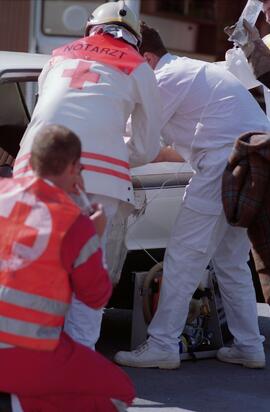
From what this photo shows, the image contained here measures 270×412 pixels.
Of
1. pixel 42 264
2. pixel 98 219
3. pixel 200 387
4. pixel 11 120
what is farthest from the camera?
pixel 11 120

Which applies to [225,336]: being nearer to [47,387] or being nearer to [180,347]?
[180,347]

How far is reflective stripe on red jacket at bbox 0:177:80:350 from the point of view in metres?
4.29

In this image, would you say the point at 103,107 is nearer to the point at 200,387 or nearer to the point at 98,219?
the point at 98,219

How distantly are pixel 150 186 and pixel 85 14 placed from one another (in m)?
6.05

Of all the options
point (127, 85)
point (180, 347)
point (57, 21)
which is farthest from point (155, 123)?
point (57, 21)

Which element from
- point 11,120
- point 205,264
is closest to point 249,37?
point 205,264

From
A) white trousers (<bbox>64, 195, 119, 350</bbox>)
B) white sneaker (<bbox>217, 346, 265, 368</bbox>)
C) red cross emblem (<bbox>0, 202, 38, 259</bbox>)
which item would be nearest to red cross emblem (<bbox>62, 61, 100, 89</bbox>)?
white trousers (<bbox>64, 195, 119, 350</bbox>)

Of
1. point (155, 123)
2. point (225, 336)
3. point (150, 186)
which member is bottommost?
Result: point (225, 336)

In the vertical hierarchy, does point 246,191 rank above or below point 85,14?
above

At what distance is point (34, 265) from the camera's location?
4305 mm

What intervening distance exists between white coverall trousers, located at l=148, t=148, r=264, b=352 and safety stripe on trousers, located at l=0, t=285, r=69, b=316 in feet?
6.15

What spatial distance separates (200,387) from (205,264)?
0.66 metres

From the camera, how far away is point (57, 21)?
12180mm

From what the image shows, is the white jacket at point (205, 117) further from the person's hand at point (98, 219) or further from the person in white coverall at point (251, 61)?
the person's hand at point (98, 219)
